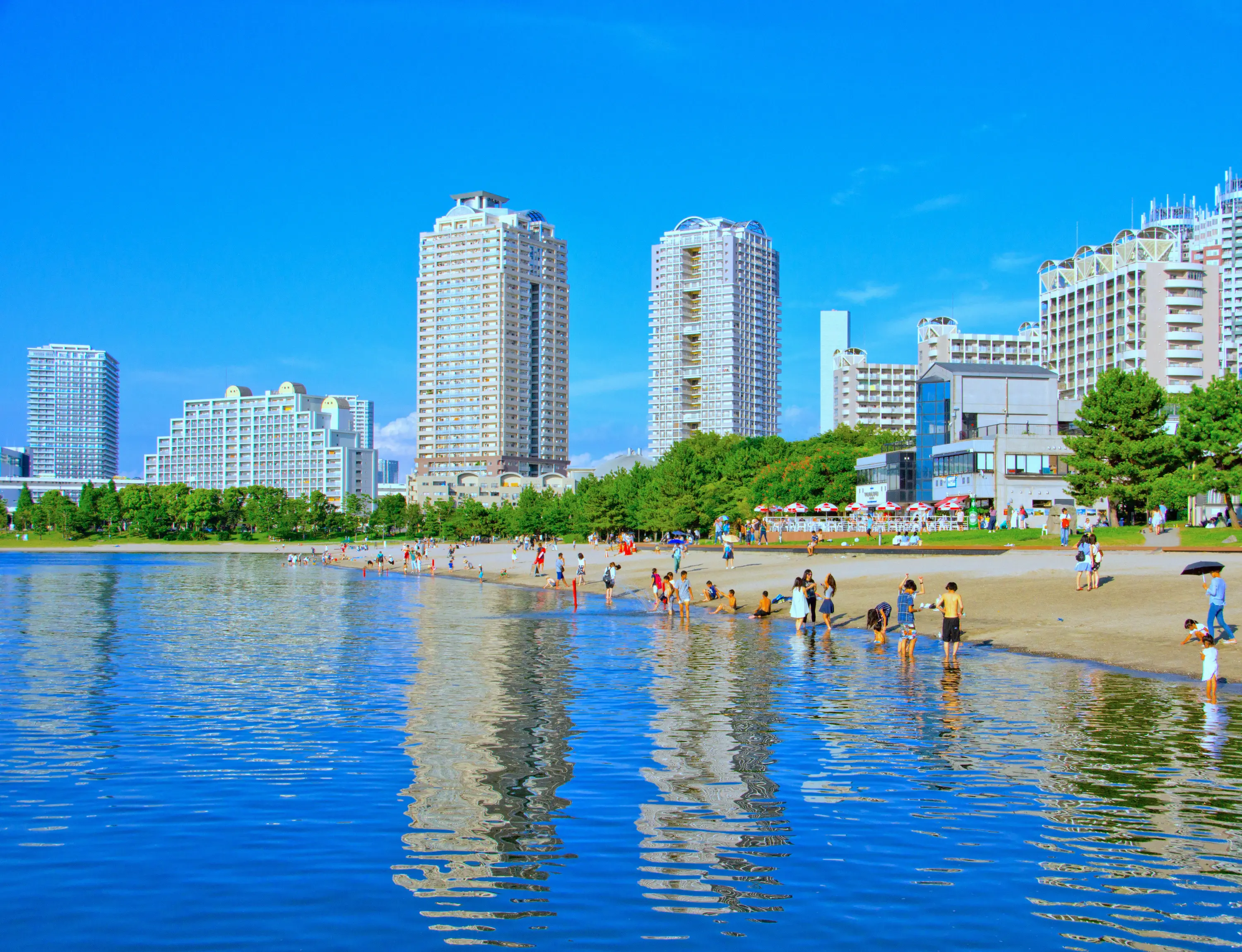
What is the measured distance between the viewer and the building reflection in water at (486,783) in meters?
10.9

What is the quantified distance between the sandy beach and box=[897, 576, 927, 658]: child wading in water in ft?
3.82

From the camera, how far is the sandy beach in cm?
2962

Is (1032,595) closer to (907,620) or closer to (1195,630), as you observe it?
(907,620)

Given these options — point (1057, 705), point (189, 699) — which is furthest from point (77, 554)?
point (1057, 705)

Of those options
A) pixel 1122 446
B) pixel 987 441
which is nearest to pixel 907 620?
pixel 1122 446

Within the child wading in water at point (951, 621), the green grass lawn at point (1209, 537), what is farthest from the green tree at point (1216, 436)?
the child wading in water at point (951, 621)

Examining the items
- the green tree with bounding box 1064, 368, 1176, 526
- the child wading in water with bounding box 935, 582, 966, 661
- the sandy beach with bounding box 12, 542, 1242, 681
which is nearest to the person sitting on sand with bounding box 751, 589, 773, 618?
the sandy beach with bounding box 12, 542, 1242, 681

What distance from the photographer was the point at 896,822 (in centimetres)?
1312

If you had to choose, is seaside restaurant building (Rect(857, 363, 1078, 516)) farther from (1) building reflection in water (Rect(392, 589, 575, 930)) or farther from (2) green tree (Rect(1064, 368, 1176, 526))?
(1) building reflection in water (Rect(392, 589, 575, 930))

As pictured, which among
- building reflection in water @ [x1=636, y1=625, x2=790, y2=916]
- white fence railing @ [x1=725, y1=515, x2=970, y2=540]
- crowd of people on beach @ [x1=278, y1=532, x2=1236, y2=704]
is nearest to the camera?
building reflection in water @ [x1=636, y1=625, x2=790, y2=916]

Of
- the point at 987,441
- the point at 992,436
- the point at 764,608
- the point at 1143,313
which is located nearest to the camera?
the point at 764,608

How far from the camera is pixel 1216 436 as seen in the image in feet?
207

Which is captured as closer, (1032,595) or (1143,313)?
(1032,595)

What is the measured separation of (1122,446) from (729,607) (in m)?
34.4
